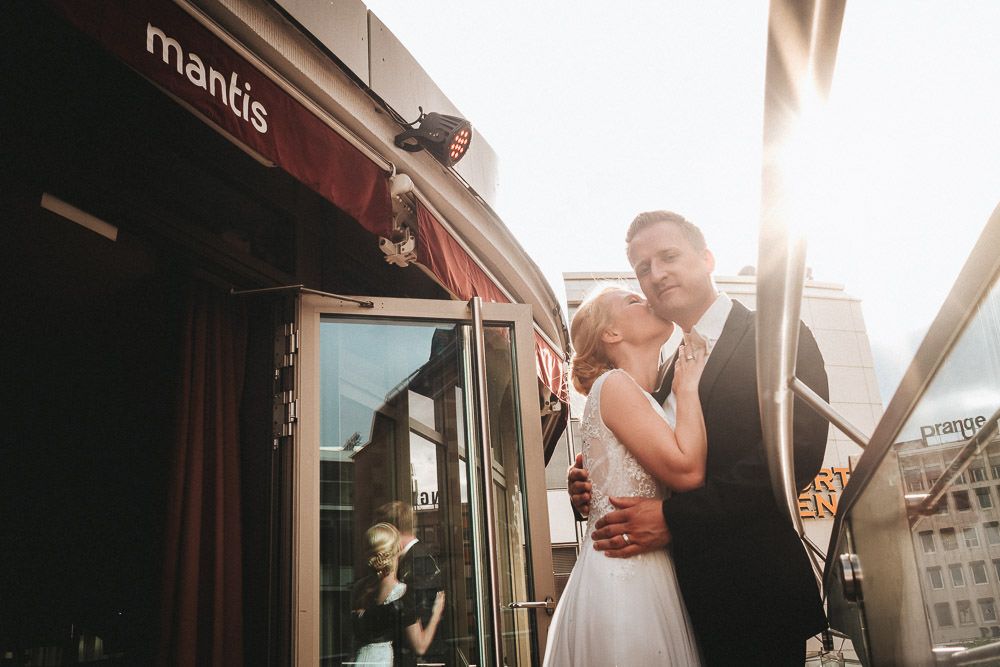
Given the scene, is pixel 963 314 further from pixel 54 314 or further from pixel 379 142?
pixel 54 314

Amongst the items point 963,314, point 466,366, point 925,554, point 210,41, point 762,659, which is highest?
point 210,41

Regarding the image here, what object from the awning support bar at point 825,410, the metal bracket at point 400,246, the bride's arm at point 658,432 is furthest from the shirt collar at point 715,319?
the metal bracket at point 400,246

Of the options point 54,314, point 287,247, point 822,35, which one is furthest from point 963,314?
point 54,314

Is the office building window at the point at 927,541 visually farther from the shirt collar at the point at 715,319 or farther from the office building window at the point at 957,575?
the shirt collar at the point at 715,319

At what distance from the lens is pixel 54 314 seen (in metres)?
3.56

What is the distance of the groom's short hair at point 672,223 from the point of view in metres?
1.70

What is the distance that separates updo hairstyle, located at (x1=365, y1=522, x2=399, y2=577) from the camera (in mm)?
2840

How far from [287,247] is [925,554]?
2897 mm

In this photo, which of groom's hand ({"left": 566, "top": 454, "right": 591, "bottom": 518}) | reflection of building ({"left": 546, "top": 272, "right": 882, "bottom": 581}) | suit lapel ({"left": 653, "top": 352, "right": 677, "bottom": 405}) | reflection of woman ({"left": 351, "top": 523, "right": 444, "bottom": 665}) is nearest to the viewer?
suit lapel ({"left": 653, "top": 352, "right": 677, "bottom": 405})

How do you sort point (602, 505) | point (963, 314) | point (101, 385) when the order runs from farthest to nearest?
point (101, 385) < point (602, 505) < point (963, 314)

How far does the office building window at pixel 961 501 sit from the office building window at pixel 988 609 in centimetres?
10

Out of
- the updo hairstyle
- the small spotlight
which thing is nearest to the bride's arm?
the updo hairstyle

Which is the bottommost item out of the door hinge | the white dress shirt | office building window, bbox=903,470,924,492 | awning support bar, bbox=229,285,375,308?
office building window, bbox=903,470,924,492

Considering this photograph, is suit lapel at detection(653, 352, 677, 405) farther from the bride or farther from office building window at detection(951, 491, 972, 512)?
office building window at detection(951, 491, 972, 512)
